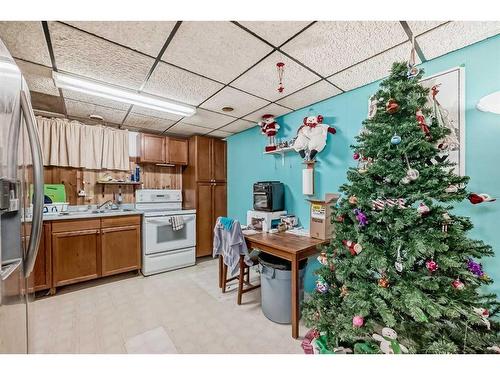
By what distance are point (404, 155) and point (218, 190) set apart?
124 inches

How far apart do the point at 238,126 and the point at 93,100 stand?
1862mm

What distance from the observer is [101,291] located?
8.28ft

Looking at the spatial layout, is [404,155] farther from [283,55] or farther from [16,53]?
[16,53]

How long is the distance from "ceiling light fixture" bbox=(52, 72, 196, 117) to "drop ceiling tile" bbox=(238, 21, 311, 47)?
1410 millimetres

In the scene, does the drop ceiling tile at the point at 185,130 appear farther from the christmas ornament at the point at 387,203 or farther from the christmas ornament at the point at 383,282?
the christmas ornament at the point at 383,282

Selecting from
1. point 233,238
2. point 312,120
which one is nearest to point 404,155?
point 312,120

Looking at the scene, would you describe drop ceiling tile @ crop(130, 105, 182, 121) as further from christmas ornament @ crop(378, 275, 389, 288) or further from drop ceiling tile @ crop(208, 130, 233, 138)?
christmas ornament @ crop(378, 275, 389, 288)

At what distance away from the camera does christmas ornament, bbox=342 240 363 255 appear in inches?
46.4

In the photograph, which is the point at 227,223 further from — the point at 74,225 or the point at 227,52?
the point at 74,225

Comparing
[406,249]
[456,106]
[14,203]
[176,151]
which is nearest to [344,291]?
[406,249]

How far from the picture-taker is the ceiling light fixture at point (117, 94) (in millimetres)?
1843

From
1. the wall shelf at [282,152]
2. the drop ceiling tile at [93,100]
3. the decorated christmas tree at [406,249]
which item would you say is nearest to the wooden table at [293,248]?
the decorated christmas tree at [406,249]

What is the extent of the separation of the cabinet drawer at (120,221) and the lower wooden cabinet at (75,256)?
5.4 inches
